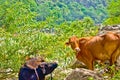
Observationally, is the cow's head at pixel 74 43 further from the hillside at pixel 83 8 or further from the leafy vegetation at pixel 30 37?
the hillside at pixel 83 8

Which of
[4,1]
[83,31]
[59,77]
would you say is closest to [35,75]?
[59,77]

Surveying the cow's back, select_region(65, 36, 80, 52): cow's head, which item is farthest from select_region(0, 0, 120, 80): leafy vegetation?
the cow's back

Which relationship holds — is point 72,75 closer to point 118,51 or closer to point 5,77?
point 118,51

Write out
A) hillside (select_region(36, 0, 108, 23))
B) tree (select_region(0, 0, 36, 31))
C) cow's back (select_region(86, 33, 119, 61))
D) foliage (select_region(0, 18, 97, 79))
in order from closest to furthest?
cow's back (select_region(86, 33, 119, 61)), foliage (select_region(0, 18, 97, 79)), tree (select_region(0, 0, 36, 31)), hillside (select_region(36, 0, 108, 23))

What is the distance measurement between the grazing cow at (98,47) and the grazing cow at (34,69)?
236 cm

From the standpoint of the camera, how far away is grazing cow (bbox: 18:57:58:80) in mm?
8367

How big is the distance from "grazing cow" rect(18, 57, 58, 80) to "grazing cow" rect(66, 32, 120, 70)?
2.36 m

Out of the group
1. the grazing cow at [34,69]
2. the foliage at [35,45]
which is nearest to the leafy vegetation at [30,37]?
the foliage at [35,45]

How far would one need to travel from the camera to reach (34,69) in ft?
27.6

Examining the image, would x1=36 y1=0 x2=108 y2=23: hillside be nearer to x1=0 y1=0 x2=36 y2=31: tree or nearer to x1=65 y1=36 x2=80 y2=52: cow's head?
x1=0 y1=0 x2=36 y2=31: tree

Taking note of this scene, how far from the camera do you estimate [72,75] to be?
29.6 feet

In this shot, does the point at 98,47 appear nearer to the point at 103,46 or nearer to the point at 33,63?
the point at 103,46

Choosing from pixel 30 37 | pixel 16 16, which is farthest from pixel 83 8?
pixel 30 37

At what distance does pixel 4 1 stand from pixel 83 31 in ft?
9.34
